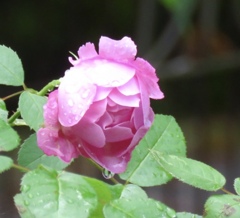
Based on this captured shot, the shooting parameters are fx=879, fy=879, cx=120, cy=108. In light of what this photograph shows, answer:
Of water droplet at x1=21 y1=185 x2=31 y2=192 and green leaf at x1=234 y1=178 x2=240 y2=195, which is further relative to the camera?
green leaf at x1=234 y1=178 x2=240 y2=195

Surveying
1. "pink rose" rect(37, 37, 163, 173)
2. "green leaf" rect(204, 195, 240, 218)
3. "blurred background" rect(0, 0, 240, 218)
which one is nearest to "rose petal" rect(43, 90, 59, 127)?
"pink rose" rect(37, 37, 163, 173)

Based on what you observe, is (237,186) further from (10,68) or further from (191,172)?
(10,68)

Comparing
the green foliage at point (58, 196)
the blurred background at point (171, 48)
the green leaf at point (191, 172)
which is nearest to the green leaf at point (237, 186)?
the green leaf at point (191, 172)

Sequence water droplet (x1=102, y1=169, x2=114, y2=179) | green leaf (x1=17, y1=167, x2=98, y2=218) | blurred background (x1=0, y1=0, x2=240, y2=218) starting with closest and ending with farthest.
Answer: green leaf (x1=17, y1=167, x2=98, y2=218)
water droplet (x1=102, y1=169, x2=114, y2=179)
blurred background (x1=0, y1=0, x2=240, y2=218)

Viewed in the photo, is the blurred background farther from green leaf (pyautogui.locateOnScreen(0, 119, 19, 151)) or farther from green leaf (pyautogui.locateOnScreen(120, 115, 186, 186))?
green leaf (pyautogui.locateOnScreen(0, 119, 19, 151))

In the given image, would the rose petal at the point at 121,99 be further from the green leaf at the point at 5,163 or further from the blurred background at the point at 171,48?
the blurred background at the point at 171,48

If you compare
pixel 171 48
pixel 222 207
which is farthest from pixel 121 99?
pixel 171 48
